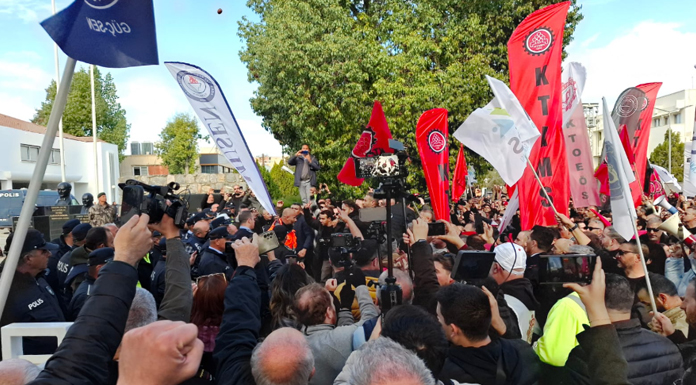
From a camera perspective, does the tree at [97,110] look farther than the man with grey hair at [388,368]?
Yes

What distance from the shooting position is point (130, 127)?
201 feet

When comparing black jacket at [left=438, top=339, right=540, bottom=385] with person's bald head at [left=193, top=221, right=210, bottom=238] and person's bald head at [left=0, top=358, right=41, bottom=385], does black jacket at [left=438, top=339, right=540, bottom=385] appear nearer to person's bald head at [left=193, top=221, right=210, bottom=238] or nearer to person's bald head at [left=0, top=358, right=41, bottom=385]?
person's bald head at [left=0, top=358, right=41, bottom=385]

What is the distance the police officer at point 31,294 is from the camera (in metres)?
3.98

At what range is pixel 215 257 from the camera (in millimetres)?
5637

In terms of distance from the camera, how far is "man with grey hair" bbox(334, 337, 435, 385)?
199 cm

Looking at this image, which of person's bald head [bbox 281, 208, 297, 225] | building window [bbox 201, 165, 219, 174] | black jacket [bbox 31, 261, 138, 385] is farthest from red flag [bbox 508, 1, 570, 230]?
building window [bbox 201, 165, 219, 174]

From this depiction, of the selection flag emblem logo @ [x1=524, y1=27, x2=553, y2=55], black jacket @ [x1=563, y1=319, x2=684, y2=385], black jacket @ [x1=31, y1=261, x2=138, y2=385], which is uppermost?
flag emblem logo @ [x1=524, y1=27, x2=553, y2=55]

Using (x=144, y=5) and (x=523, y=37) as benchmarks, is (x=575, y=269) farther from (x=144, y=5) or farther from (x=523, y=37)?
(x=523, y=37)

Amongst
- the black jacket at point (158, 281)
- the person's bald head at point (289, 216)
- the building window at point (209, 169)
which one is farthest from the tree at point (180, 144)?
the black jacket at point (158, 281)

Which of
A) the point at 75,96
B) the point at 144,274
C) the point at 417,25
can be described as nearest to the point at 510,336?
the point at 144,274

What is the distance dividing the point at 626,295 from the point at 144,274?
12.5 ft

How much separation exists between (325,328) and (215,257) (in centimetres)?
237

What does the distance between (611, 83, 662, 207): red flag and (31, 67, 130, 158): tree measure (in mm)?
47338

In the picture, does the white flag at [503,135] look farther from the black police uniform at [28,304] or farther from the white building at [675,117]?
the white building at [675,117]
